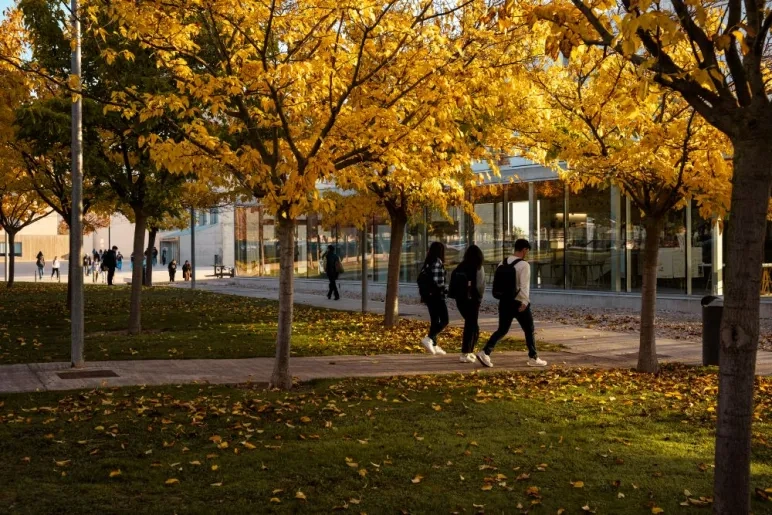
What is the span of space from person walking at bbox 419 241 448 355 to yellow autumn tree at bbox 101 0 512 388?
9.95ft

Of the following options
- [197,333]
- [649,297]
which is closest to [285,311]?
[649,297]

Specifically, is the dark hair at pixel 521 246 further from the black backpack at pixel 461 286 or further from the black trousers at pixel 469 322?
the black trousers at pixel 469 322

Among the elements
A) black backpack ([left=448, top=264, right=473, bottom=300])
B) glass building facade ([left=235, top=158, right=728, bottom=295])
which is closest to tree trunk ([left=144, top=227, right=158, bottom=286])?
glass building facade ([left=235, top=158, right=728, bottom=295])

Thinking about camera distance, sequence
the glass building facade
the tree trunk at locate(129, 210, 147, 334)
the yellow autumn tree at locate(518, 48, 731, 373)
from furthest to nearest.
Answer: the glass building facade
the tree trunk at locate(129, 210, 147, 334)
the yellow autumn tree at locate(518, 48, 731, 373)

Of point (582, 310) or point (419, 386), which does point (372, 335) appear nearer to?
point (419, 386)

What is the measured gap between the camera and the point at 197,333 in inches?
621

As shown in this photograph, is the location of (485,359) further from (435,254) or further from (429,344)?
(435,254)

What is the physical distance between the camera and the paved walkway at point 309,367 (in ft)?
33.4

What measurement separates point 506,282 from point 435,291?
1.50 m

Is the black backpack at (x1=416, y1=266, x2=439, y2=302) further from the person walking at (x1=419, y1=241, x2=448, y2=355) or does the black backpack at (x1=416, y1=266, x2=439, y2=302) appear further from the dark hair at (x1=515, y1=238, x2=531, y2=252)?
the dark hair at (x1=515, y1=238, x2=531, y2=252)

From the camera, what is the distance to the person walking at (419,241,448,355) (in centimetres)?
1309

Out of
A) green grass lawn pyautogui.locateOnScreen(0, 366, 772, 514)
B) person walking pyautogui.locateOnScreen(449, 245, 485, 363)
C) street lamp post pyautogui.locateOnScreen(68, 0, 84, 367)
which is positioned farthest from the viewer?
person walking pyautogui.locateOnScreen(449, 245, 485, 363)

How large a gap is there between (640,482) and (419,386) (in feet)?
14.0

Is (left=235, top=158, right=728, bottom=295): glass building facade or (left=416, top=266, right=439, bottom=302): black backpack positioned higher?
(left=235, top=158, right=728, bottom=295): glass building facade
